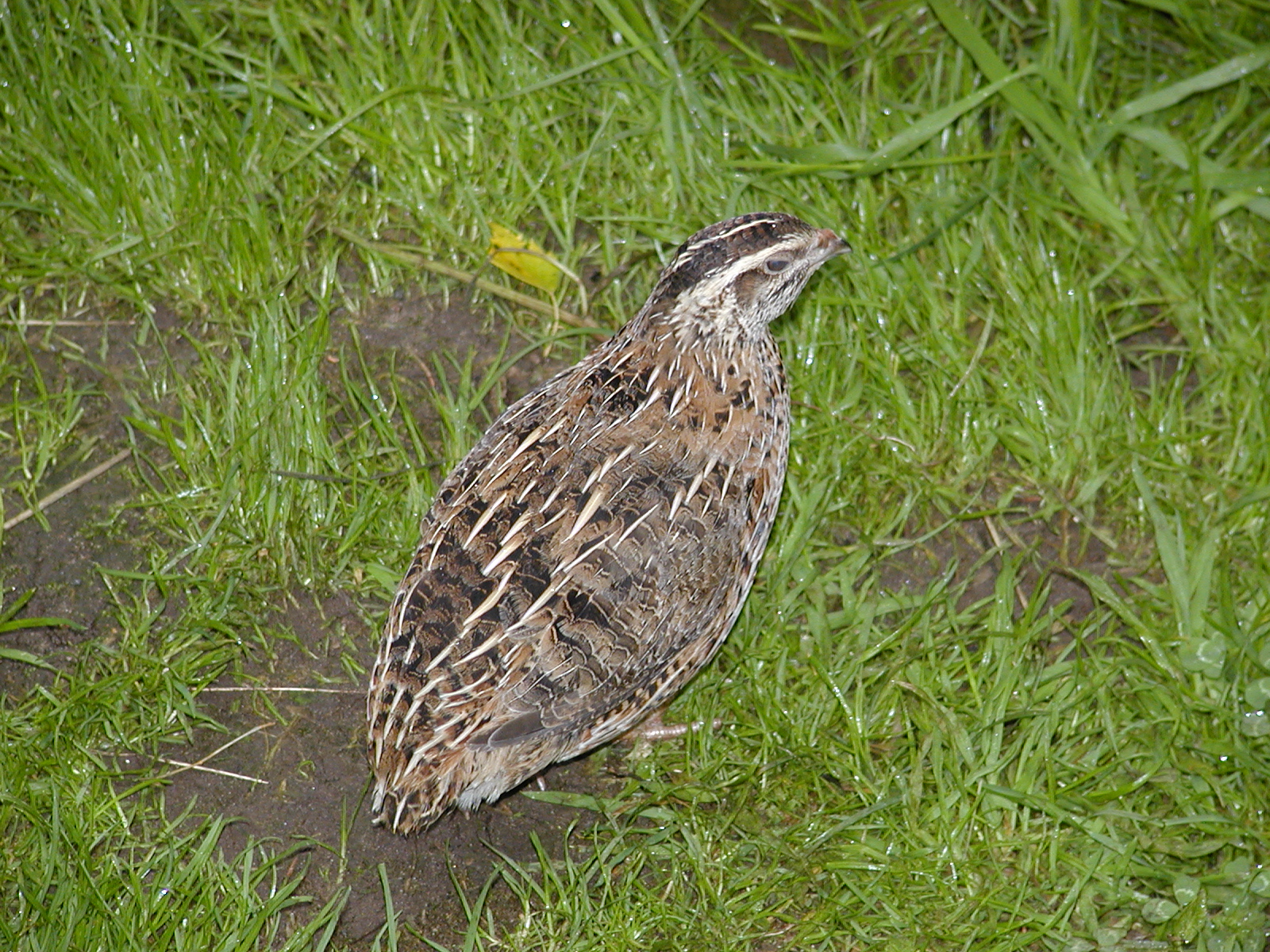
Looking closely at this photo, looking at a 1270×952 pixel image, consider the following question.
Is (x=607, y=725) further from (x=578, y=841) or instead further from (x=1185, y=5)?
(x=1185, y=5)

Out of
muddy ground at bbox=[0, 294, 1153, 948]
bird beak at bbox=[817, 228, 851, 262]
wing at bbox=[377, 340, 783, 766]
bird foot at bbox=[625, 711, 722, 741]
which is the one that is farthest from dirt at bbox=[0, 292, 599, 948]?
bird beak at bbox=[817, 228, 851, 262]

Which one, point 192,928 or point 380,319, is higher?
point 380,319

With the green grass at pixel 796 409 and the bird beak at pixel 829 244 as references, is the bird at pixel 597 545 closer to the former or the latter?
the bird beak at pixel 829 244

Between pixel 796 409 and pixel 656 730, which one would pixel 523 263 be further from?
pixel 656 730

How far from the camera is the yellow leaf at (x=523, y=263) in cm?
529

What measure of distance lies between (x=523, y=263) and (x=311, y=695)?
1929mm

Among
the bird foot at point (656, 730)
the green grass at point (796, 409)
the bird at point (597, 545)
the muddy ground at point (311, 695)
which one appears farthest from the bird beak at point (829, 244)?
the bird foot at point (656, 730)

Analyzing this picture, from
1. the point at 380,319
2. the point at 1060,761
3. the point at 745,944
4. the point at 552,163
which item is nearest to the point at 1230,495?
the point at 1060,761

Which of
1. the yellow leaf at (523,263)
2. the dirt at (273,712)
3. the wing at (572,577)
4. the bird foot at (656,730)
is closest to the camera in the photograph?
the wing at (572,577)

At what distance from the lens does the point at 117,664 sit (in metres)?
4.41

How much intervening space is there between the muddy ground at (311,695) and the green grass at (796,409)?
0.05 metres

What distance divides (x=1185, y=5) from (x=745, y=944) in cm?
444

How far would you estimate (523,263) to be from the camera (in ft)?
17.4

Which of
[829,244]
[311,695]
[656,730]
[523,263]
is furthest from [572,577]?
[523,263]
